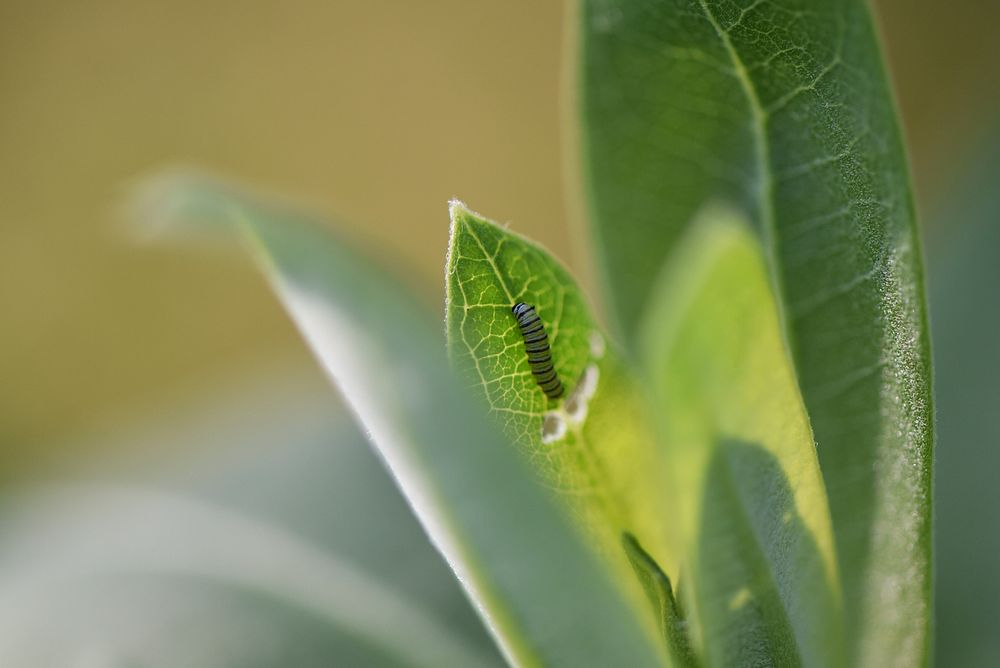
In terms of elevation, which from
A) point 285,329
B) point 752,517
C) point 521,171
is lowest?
point 285,329

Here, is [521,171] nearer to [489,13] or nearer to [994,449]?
[489,13]

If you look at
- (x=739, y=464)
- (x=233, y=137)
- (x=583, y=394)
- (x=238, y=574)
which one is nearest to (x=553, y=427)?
(x=583, y=394)

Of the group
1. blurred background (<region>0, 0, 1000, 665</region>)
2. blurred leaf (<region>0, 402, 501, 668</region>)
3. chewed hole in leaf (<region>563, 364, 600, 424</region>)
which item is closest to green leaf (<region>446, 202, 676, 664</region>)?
chewed hole in leaf (<region>563, 364, 600, 424</region>)

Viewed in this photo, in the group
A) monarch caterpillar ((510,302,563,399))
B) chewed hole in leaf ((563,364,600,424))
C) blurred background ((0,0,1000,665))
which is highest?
monarch caterpillar ((510,302,563,399))

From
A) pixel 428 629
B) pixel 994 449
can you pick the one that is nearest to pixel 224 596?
pixel 428 629

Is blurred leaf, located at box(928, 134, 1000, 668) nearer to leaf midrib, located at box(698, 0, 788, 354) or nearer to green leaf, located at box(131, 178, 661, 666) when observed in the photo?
leaf midrib, located at box(698, 0, 788, 354)

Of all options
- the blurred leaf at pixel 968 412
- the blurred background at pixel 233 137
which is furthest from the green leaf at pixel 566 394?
the blurred background at pixel 233 137
